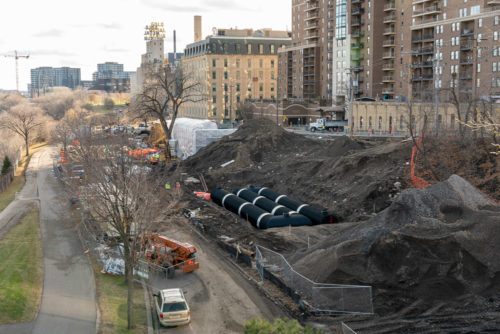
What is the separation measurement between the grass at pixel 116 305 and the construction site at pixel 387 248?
410 centimetres

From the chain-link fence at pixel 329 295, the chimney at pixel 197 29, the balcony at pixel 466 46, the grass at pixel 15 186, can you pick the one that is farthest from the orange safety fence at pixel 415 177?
the chimney at pixel 197 29

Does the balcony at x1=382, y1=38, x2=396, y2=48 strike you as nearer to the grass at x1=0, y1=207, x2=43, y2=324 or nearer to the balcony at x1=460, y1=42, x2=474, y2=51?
the balcony at x1=460, y1=42, x2=474, y2=51

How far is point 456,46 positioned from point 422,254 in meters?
62.5

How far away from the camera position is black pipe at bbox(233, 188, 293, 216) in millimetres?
36875

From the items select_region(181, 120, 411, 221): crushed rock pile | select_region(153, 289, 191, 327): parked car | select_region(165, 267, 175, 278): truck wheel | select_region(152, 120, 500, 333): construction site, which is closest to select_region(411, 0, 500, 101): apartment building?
select_region(181, 120, 411, 221): crushed rock pile

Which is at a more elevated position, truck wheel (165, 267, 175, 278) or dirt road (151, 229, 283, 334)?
truck wheel (165, 267, 175, 278)

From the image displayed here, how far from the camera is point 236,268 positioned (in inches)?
1100

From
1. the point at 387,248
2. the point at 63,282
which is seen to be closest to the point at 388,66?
the point at 387,248

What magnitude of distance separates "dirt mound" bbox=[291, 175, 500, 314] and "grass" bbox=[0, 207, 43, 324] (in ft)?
40.3

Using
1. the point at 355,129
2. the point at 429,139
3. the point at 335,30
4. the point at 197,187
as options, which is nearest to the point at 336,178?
the point at 429,139

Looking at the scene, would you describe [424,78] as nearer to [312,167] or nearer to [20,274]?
[312,167]

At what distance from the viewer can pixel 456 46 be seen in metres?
75.9

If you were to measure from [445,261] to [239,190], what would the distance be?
83.5 ft

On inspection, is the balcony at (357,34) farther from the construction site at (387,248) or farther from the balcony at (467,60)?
the construction site at (387,248)
